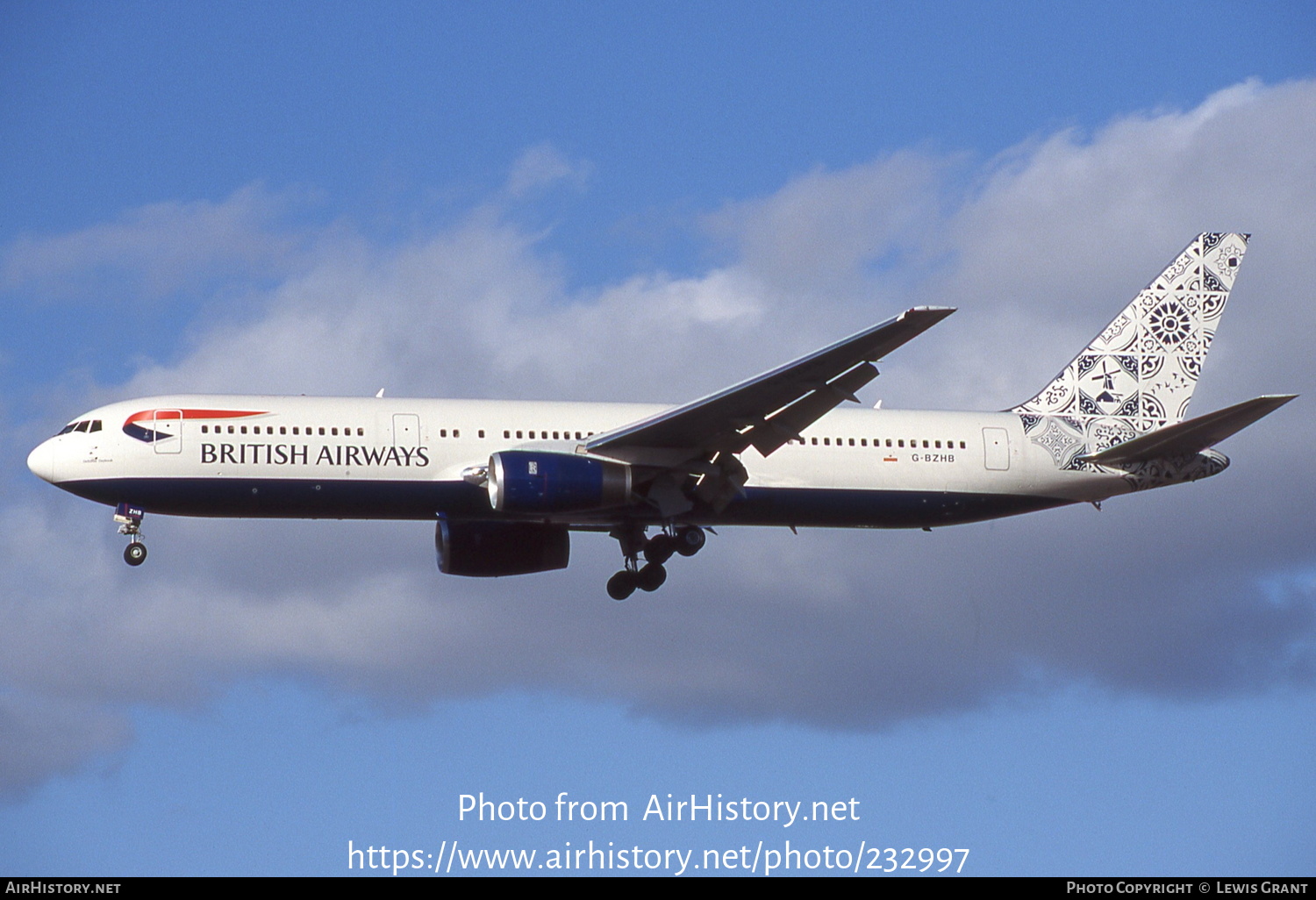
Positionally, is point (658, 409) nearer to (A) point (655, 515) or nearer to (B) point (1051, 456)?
(A) point (655, 515)

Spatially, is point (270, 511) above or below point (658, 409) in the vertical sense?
below

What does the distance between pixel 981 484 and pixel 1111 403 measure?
16.5 feet

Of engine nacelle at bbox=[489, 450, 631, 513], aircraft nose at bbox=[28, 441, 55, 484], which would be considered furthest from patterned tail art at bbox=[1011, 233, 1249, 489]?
aircraft nose at bbox=[28, 441, 55, 484]

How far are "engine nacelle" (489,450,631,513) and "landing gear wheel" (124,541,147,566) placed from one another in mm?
8991

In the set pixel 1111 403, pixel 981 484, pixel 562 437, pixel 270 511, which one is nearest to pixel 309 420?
pixel 270 511

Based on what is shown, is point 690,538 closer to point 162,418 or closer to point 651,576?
point 651,576

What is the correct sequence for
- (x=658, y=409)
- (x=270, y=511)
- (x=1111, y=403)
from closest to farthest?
(x=270, y=511) < (x=658, y=409) < (x=1111, y=403)

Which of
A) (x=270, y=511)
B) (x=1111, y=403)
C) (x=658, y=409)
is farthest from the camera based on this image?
(x=1111, y=403)

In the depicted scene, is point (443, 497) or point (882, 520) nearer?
point (443, 497)

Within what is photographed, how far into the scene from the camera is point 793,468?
44094mm

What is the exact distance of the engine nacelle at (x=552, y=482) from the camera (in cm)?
3997

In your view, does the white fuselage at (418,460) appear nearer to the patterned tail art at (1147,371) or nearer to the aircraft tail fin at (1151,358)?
the patterned tail art at (1147,371)

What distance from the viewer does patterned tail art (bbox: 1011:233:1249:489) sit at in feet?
152

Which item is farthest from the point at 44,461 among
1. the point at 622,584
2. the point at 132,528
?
the point at 622,584
